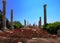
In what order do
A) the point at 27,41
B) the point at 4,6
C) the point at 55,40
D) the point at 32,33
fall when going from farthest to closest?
1. the point at 4,6
2. the point at 32,33
3. the point at 55,40
4. the point at 27,41

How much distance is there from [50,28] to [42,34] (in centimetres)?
1088

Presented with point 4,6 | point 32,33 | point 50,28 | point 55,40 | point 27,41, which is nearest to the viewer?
point 27,41

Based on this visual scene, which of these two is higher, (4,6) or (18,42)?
(4,6)

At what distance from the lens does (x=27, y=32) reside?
12906 millimetres

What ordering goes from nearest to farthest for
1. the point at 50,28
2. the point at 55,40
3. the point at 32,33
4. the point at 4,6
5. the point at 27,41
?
the point at 27,41
the point at 55,40
the point at 32,33
the point at 50,28
the point at 4,6

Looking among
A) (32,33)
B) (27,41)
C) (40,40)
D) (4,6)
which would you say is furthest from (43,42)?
(4,6)

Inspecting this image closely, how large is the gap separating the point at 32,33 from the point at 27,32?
0.31 m

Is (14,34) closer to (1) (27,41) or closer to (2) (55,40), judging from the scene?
(1) (27,41)

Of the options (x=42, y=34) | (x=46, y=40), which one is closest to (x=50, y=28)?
(x=42, y=34)

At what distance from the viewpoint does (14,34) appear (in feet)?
41.2

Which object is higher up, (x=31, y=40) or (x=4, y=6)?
(x=4, y=6)

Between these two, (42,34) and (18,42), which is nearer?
(18,42)

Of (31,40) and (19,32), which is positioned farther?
(19,32)

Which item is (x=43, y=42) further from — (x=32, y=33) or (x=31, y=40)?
(x=32, y=33)
